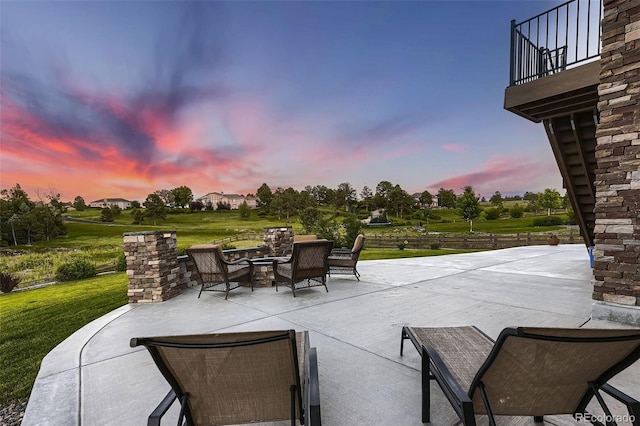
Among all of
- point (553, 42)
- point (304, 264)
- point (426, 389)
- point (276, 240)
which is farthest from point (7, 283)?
point (553, 42)

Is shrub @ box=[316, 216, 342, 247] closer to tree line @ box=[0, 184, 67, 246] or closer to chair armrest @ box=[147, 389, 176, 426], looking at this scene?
tree line @ box=[0, 184, 67, 246]

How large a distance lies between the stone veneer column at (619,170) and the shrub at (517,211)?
36191mm

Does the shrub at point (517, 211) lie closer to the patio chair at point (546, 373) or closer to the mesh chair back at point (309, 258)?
the mesh chair back at point (309, 258)

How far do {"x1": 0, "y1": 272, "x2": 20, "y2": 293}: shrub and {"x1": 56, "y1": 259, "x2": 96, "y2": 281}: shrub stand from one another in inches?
55.8

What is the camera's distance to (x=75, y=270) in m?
11.6

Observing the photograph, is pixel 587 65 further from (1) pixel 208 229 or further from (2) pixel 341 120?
(1) pixel 208 229

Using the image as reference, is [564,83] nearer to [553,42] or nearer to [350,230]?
[553,42]

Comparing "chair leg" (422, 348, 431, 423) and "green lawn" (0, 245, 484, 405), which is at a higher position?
"chair leg" (422, 348, 431, 423)

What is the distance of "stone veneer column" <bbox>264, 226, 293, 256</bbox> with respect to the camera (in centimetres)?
706

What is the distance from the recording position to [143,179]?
54.2ft

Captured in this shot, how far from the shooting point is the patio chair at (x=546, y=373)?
1162 mm

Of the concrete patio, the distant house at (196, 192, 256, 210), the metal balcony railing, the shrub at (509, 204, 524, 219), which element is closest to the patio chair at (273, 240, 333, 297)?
the concrete patio

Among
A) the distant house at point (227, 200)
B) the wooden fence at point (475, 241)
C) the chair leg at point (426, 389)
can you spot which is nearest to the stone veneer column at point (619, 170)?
the chair leg at point (426, 389)

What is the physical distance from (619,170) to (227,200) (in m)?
23.5
